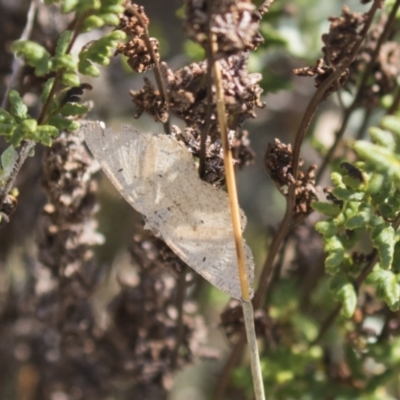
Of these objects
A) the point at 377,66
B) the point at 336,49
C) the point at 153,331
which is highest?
the point at 377,66

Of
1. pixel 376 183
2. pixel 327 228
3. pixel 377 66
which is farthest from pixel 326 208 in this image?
pixel 377 66

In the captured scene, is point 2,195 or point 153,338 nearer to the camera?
point 2,195

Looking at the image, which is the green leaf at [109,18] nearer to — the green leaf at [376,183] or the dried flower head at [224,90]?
the dried flower head at [224,90]

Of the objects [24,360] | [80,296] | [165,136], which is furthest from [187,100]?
[24,360]

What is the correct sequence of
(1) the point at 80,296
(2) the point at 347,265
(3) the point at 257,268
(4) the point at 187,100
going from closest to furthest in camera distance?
(4) the point at 187,100
(2) the point at 347,265
(1) the point at 80,296
(3) the point at 257,268

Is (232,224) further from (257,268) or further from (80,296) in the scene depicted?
(257,268)

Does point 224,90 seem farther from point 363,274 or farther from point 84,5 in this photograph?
point 363,274

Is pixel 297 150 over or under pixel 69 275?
over
